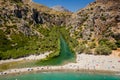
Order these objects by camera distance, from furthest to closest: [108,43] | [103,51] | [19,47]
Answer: [108,43], [19,47], [103,51]

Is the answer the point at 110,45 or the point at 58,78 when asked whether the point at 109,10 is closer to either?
the point at 110,45

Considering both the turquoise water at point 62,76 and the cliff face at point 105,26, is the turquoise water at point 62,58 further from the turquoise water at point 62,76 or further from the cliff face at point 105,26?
the cliff face at point 105,26

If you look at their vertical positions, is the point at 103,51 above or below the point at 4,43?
below

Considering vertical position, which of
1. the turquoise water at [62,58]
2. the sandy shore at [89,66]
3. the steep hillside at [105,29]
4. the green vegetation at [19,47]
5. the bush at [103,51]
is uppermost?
the steep hillside at [105,29]

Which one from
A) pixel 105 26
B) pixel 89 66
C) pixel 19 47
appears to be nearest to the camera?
pixel 89 66

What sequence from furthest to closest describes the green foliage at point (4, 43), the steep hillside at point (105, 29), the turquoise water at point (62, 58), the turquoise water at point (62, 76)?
the steep hillside at point (105, 29)
the green foliage at point (4, 43)
the turquoise water at point (62, 58)
the turquoise water at point (62, 76)

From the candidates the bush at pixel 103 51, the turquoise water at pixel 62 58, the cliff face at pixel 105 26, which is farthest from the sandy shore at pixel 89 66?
the cliff face at pixel 105 26

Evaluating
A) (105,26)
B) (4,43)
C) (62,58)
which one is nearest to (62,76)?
(62,58)

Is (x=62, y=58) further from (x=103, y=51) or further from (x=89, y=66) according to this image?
(x=103, y=51)

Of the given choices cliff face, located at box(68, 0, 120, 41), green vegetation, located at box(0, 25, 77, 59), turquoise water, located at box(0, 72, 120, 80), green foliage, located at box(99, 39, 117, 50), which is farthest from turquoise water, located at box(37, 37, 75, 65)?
cliff face, located at box(68, 0, 120, 41)

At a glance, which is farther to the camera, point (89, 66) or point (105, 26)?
point (105, 26)

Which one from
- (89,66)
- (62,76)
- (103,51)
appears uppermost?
(103,51)

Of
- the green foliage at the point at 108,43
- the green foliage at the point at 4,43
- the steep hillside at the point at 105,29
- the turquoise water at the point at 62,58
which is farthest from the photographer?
the steep hillside at the point at 105,29
